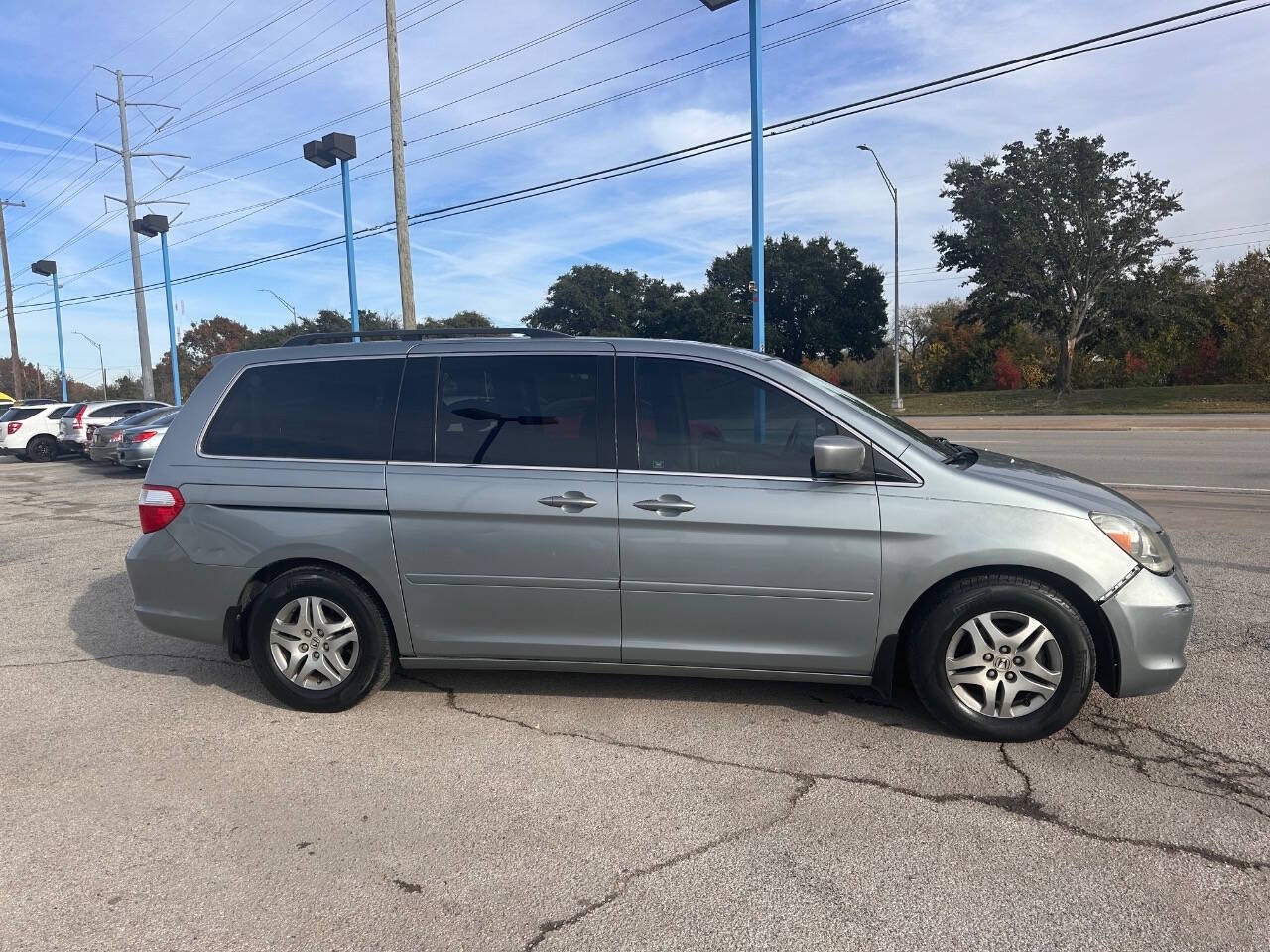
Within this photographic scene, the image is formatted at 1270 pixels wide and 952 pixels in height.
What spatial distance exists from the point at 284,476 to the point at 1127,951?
383 cm

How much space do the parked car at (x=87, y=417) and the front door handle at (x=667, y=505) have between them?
19901 mm

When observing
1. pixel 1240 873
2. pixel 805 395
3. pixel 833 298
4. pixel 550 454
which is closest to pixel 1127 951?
pixel 1240 873

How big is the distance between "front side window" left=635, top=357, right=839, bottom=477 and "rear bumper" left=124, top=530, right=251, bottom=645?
2150mm

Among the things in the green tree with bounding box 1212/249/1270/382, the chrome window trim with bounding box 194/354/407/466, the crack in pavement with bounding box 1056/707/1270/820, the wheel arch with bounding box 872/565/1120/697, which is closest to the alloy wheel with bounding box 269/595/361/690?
the chrome window trim with bounding box 194/354/407/466

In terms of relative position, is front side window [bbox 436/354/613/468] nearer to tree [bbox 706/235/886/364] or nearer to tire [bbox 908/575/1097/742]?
tire [bbox 908/575/1097/742]

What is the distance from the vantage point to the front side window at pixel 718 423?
393 cm

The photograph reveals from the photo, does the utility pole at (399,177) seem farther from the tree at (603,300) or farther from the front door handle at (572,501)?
the tree at (603,300)

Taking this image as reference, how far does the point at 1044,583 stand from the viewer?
3742 mm

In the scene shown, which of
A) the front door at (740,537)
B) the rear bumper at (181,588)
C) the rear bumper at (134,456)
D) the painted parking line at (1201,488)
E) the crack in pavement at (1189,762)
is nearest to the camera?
the crack in pavement at (1189,762)

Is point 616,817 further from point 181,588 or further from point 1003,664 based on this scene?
point 181,588

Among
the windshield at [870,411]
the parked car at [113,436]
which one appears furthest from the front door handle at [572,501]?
the parked car at [113,436]

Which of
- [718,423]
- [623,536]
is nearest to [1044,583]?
[718,423]

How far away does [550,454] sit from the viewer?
409cm

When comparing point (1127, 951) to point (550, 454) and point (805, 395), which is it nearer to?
point (805, 395)
